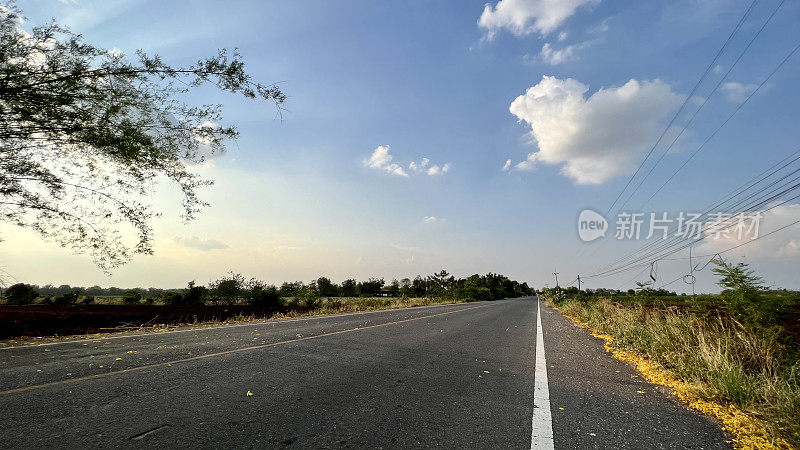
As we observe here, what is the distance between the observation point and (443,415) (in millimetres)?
3217

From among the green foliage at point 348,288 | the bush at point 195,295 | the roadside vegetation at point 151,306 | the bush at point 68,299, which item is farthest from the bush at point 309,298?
the green foliage at point 348,288

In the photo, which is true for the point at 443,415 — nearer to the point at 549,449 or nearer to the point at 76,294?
the point at 549,449

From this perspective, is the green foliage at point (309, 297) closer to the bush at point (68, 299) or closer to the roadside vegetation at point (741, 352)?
the bush at point (68, 299)

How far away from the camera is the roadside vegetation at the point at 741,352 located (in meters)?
3.18

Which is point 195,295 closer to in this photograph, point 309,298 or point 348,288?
point 309,298

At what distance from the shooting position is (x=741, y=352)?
541 cm

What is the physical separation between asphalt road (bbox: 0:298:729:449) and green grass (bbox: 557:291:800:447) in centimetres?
61

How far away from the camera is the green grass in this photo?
3.42 m

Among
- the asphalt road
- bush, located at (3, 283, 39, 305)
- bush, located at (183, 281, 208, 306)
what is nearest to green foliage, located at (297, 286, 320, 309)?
bush, located at (183, 281, 208, 306)

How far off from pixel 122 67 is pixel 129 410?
867 cm

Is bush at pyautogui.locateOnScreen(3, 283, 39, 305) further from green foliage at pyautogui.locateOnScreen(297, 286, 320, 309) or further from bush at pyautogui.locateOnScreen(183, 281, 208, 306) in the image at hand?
green foliage at pyautogui.locateOnScreen(297, 286, 320, 309)

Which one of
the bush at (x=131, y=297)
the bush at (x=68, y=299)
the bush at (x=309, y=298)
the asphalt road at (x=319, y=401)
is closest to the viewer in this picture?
the asphalt road at (x=319, y=401)

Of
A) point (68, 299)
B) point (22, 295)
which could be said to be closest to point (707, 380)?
point (22, 295)

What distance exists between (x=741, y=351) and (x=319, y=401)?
23.0 feet
